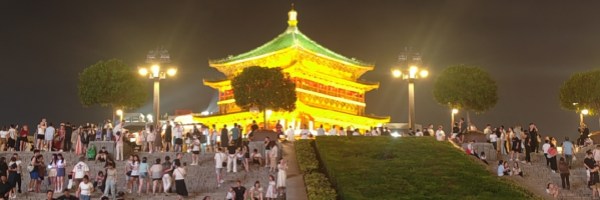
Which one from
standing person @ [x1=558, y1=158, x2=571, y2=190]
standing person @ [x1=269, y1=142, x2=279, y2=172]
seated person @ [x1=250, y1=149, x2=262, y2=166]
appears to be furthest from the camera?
seated person @ [x1=250, y1=149, x2=262, y2=166]

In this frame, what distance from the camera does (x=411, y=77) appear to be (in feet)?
126

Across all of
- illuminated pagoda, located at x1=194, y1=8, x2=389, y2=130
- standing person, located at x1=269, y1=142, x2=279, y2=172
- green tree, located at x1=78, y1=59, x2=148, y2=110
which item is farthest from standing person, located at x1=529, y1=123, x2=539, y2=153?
illuminated pagoda, located at x1=194, y1=8, x2=389, y2=130

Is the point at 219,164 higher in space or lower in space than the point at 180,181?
higher

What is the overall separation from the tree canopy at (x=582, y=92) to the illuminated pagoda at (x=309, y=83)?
1790 cm

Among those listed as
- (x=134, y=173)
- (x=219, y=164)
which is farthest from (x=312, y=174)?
(x=134, y=173)

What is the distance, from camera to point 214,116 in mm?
63406

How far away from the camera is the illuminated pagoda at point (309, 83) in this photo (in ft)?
204

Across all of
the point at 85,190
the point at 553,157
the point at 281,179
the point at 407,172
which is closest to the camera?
the point at 85,190

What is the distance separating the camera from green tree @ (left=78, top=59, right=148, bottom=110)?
4756 cm

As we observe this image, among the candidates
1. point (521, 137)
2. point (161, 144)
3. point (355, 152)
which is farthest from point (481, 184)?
point (161, 144)

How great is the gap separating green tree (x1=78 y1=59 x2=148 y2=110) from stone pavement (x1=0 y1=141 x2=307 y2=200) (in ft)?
53.5

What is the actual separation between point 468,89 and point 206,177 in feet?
78.1

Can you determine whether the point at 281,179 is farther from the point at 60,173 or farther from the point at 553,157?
the point at 553,157

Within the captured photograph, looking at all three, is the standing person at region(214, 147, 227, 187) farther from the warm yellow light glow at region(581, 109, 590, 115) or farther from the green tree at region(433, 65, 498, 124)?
the warm yellow light glow at region(581, 109, 590, 115)
